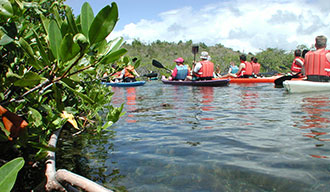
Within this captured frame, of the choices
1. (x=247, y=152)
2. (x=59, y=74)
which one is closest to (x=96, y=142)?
(x=247, y=152)

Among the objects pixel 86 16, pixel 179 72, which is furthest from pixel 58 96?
pixel 179 72

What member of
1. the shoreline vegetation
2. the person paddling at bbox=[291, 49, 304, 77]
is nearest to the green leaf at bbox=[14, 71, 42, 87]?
the shoreline vegetation

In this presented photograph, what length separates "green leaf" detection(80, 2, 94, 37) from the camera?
965 mm

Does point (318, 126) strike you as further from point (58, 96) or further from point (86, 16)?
point (86, 16)

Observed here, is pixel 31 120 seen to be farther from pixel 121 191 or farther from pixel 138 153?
pixel 138 153

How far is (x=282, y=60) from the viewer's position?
86.0 feet

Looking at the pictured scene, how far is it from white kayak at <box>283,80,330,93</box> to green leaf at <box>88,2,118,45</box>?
877 cm

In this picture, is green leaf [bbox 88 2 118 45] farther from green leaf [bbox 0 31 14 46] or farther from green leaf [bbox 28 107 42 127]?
green leaf [bbox 28 107 42 127]

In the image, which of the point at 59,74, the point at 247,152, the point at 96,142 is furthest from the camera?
the point at 96,142

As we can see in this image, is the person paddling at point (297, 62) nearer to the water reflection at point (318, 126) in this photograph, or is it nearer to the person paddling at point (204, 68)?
the person paddling at point (204, 68)

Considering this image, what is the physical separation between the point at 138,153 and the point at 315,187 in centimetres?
166

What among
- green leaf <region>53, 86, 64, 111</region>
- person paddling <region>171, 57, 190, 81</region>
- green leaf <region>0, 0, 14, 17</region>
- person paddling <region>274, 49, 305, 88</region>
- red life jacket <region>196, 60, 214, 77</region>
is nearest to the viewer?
green leaf <region>0, 0, 14, 17</region>

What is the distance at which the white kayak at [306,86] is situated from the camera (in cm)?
858

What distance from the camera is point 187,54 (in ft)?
125
